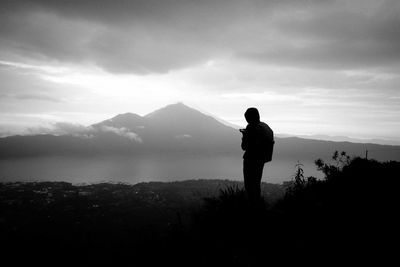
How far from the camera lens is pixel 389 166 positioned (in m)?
8.21

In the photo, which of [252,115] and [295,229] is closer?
[295,229]

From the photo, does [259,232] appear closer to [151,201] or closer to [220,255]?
[220,255]

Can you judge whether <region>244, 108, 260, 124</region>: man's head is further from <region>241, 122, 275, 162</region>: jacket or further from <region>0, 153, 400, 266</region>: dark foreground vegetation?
<region>0, 153, 400, 266</region>: dark foreground vegetation

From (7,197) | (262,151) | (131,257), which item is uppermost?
(262,151)

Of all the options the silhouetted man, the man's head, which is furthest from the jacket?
the man's head

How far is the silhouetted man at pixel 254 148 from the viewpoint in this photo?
6.30m

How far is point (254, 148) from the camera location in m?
6.33

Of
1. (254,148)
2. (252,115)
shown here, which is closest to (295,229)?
(254,148)

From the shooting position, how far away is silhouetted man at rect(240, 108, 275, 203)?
6305 millimetres

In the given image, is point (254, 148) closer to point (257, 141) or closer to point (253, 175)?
point (257, 141)

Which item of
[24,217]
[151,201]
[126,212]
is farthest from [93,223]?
[151,201]

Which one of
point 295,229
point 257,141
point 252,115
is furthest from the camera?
point 252,115

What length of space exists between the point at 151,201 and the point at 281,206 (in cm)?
10966

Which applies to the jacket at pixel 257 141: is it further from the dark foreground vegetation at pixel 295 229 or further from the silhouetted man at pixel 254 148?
the dark foreground vegetation at pixel 295 229
